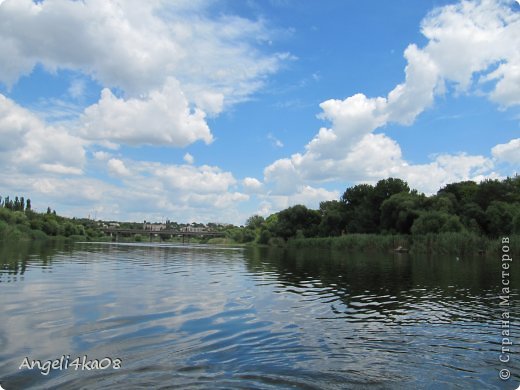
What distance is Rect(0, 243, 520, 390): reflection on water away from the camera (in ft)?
33.7

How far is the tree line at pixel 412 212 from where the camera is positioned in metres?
82.1

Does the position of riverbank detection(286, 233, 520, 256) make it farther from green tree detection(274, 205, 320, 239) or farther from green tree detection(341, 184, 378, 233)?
green tree detection(274, 205, 320, 239)

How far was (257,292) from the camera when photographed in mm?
25500

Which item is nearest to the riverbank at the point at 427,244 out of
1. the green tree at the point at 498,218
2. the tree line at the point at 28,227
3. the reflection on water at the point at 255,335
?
the green tree at the point at 498,218

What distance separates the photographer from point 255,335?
47.6ft

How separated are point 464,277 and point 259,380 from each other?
28728mm

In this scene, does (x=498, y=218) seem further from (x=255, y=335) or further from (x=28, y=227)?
(x=28, y=227)

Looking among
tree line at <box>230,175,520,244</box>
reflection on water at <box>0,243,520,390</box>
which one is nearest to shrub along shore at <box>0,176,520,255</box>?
tree line at <box>230,175,520,244</box>

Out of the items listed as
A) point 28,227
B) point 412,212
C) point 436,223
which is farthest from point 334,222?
point 28,227

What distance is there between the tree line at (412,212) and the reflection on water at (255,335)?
2194 inches

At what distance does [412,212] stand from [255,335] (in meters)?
86.2

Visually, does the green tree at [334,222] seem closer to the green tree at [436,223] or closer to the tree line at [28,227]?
the green tree at [436,223]

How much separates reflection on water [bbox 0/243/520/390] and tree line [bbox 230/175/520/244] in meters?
55.7

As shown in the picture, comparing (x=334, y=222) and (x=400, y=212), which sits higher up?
(x=400, y=212)
